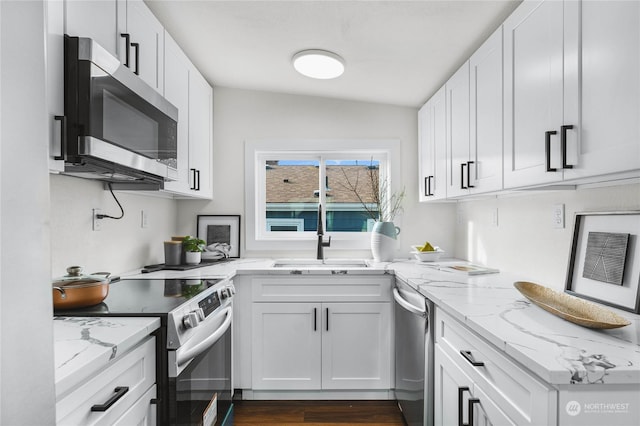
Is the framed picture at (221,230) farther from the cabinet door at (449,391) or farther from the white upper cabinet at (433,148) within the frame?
the cabinet door at (449,391)

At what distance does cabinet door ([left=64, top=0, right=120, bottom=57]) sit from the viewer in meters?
1.17

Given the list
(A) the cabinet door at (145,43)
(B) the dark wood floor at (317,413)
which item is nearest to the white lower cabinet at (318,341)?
(B) the dark wood floor at (317,413)

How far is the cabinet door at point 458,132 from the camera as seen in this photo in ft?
6.51

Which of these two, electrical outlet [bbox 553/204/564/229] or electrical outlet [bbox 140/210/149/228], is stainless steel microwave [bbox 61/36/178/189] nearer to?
electrical outlet [bbox 140/210/149/228]

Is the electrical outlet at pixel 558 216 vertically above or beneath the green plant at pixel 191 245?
above

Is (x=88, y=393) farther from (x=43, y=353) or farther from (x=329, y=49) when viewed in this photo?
(x=329, y=49)

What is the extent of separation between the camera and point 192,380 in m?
1.38

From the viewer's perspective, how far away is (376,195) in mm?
2961

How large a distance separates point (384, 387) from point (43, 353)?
2313 mm

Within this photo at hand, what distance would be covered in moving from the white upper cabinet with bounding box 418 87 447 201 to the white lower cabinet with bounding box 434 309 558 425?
3.80ft

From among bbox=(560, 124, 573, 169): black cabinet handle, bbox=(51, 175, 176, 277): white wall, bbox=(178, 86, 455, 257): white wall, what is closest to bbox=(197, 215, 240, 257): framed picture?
bbox=(178, 86, 455, 257): white wall

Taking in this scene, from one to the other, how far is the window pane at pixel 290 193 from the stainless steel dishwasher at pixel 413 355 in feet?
3.76

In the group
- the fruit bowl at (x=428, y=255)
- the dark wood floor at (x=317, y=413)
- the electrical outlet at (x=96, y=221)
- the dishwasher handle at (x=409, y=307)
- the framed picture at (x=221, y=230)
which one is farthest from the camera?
the framed picture at (x=221, y=230)

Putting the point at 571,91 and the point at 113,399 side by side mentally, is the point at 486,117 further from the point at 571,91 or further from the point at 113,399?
the point at 113,399
